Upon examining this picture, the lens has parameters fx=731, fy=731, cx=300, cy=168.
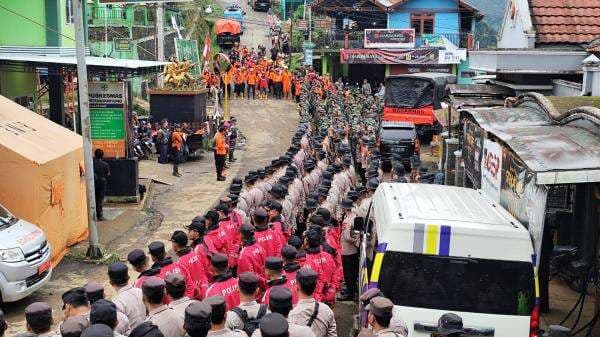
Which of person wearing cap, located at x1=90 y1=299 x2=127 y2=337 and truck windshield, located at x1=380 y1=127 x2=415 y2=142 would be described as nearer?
person wearing cap, located at x1=90 y1=299 x2=127 y2=337

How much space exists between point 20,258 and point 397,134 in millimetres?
13763

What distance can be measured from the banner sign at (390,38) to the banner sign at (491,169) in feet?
93.0

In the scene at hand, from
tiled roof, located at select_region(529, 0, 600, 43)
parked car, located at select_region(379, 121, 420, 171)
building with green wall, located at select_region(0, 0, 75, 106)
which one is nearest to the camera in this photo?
tiled roof, located at select_region(529, 0, 600, 43)

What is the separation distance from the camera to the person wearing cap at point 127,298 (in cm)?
620

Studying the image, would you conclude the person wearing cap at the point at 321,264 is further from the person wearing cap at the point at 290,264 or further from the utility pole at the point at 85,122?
the utility pole at the point at 85,122

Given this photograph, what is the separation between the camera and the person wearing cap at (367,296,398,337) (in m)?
5.37

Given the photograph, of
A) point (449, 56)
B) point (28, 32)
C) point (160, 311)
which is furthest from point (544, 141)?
point (449, 56)

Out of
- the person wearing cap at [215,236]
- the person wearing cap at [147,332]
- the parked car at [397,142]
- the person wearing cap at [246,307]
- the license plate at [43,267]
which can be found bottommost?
the license plate at [43,267]

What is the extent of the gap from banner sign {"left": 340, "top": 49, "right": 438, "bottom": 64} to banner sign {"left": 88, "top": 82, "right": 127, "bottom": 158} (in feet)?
79.9

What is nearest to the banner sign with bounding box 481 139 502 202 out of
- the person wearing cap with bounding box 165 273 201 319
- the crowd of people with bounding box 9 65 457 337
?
the crowd of people with bounding box 9 65 457 337

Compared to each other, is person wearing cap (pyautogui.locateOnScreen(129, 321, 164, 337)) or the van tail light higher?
person wearing cap (pyautogui.locateOnScreen(129, 321, 164, 337))

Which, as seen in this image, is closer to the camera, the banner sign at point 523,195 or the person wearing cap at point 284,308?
the person wearing cap at point 284,308

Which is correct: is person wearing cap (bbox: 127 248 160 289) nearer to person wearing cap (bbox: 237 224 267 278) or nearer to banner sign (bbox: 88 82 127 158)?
person wearing cap (bbox: 237 224 267 278)

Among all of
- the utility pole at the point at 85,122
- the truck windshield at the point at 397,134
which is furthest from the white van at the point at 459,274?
the truck windshield at the point at 397,134
